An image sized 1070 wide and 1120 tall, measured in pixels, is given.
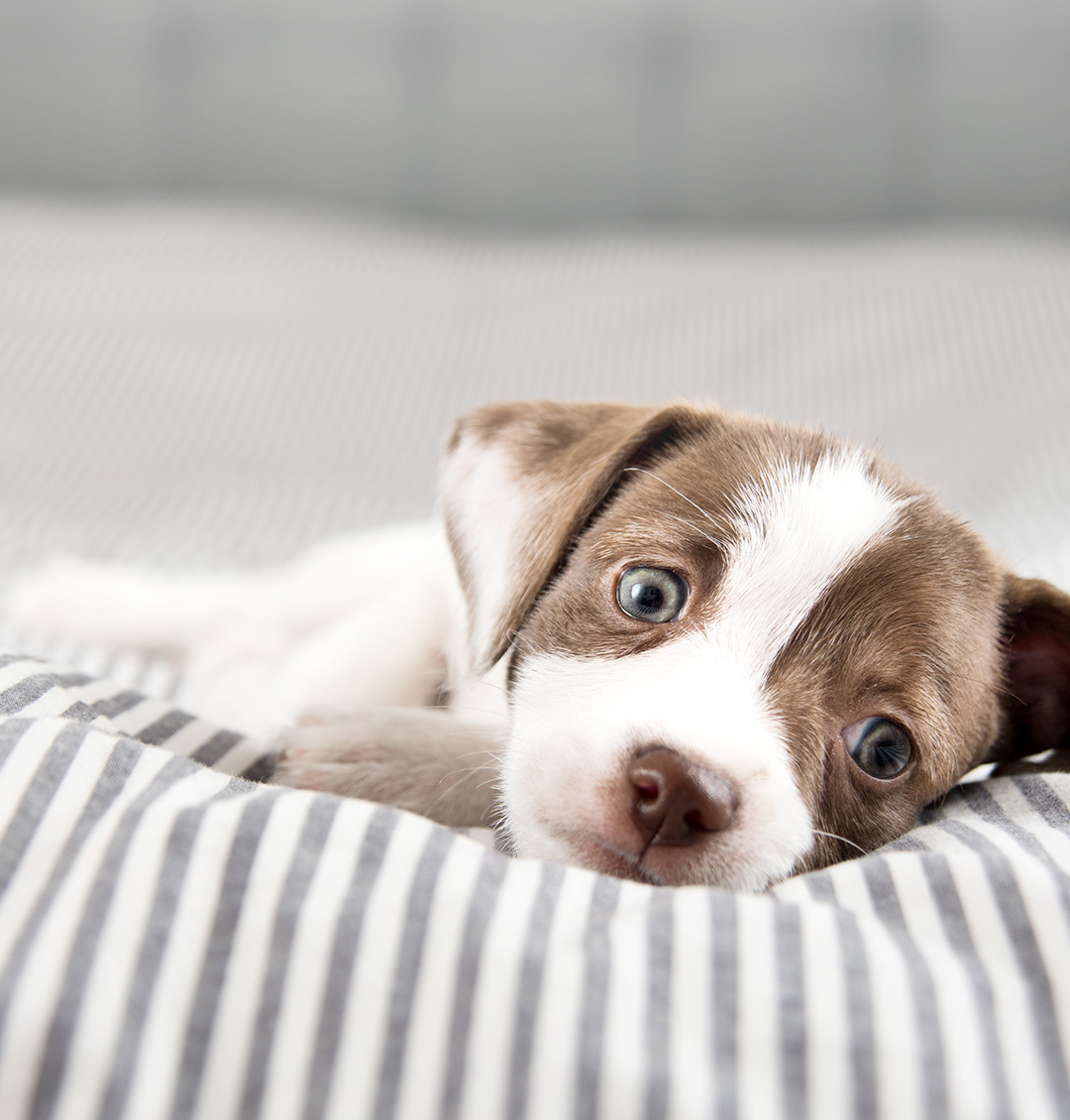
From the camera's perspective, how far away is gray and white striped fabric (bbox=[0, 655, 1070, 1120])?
57 cm

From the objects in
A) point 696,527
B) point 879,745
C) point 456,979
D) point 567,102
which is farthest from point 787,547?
point 567,102

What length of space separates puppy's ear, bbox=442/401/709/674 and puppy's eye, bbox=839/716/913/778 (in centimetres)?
37

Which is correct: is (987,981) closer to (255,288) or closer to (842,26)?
(255,288)

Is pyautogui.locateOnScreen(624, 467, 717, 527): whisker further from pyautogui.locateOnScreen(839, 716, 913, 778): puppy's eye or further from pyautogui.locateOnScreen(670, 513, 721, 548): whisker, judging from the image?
pyautogui.locateOnScreen(839, 716, 913, 778): puppy's eye

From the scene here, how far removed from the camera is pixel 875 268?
3178mm

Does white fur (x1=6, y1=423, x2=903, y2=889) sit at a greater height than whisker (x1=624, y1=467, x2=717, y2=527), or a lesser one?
lesser

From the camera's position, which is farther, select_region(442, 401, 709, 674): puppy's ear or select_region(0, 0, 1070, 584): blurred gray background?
select_region(0, 0, 1070, 584): blurred gray background

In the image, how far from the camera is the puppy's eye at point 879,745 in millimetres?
1006

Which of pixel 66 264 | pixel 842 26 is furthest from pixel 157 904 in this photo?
pixel 842 26

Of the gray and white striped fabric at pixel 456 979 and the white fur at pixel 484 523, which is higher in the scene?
the white fur at pixel 484 523

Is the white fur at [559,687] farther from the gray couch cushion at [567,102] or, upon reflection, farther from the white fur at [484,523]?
the gray couch cushion at [567,102]

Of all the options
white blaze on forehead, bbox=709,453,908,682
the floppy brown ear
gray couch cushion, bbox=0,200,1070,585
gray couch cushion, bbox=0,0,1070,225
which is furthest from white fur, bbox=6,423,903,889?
gray couch cushion, bbox=0,0,1070,225

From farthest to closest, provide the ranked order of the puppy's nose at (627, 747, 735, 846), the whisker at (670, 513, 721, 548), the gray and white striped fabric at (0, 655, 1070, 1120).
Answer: the whisker at (670, 513, 721, 548) → the puppy's nose at (627, 747, 735, 846) → the gray and white striped fabric at (0, 655, 1070, 1120)

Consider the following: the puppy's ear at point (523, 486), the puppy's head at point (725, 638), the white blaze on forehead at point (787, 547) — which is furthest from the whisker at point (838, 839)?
the puppy's ear at point (523, 486)
